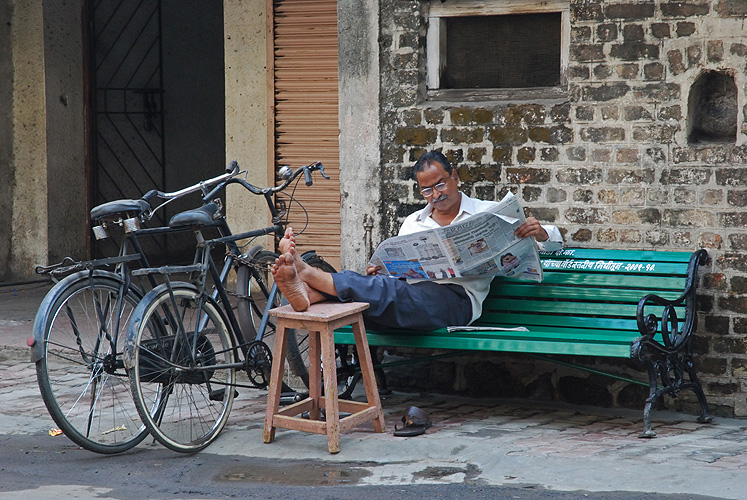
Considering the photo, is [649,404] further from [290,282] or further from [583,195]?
[290,282]

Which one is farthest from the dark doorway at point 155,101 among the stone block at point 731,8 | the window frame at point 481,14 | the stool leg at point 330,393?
the stone block at point 731,8

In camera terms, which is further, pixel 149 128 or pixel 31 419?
pixel 149 128

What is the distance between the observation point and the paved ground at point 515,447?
4445mm

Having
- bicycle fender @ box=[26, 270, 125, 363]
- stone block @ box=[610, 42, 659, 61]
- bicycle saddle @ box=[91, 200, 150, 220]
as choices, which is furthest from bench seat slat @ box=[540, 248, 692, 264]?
bicycle fender @ box=[26, 270, 125, 363]

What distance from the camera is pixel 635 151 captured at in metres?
5.82

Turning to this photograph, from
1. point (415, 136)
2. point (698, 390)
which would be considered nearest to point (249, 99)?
point (415, 136)

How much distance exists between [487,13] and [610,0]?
0.77m

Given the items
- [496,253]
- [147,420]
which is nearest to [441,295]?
[496,253]

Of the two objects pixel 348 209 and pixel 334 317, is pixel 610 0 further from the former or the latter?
pixel 334 317

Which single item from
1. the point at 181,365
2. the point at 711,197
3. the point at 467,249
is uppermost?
the point at 711,197

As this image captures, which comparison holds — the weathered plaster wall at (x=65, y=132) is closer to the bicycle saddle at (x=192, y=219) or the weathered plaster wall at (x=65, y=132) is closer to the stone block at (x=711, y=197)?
the bicycle saddle at (x=192, y=219)

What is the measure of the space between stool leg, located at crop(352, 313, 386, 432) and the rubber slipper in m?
0.11

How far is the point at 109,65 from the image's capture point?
10.8 metres

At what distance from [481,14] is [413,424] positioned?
255cm
